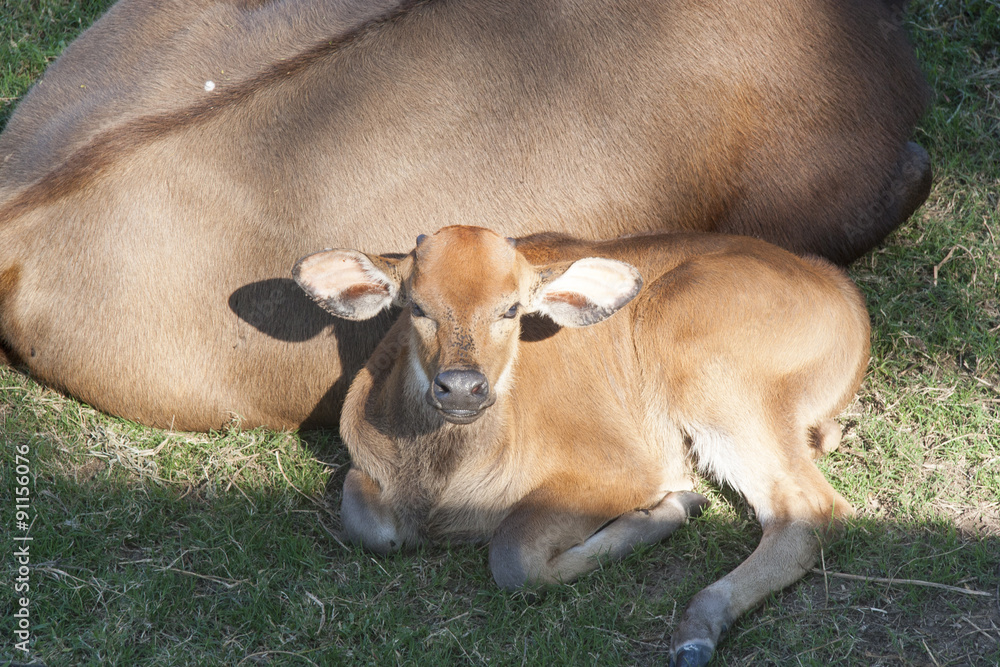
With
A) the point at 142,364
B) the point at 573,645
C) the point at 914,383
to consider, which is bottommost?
the point at 914,383

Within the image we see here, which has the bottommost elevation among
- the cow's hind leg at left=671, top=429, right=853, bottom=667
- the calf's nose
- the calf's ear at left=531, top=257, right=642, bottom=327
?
the cow's hind leg at left=671, top=429, right=853, bottom=667

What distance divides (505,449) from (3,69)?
15.6 feet

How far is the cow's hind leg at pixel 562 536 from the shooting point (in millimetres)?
4332

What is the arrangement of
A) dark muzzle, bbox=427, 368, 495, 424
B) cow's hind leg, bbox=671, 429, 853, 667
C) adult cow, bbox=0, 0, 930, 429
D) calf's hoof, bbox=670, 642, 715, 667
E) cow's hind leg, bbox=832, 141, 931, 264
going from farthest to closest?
1. cow's hind leg, bbox=832, 141, 931, 264
2. adult cow, bbox=0, 0, 930, 429
3. cow's hind leg, bbox=671, 429, 853, 667
4. calf's hoof, bbox=670, 642, 715, 667
5. dark muzzle, bbox=427, 368, 495, 424

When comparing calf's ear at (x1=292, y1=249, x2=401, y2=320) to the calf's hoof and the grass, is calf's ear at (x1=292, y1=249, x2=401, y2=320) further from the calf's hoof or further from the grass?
the calf's hoof

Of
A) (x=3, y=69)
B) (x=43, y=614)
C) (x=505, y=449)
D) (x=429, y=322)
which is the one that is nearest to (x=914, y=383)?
(x=505, y=449)

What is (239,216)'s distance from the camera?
197 inches

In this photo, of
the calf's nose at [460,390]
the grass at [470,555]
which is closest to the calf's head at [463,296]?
the calf's nose at [460,390]

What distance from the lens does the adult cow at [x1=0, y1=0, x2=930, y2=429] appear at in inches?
197

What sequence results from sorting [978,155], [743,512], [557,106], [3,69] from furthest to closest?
1. [3,69]
2. [978,155]
3. [557,106]
4. [743,512]

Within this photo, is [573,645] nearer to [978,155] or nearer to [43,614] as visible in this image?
[43,614]

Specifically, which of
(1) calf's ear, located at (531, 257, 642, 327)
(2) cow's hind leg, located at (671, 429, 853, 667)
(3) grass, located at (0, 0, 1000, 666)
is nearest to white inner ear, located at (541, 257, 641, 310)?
(1) calf's ear, located at (531, 257, 642, 327)

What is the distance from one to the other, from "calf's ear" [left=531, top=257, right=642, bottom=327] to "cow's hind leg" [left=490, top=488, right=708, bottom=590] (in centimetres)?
80

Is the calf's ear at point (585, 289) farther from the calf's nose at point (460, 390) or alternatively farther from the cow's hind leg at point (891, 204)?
the cow's hind leg at point (891, 204)
